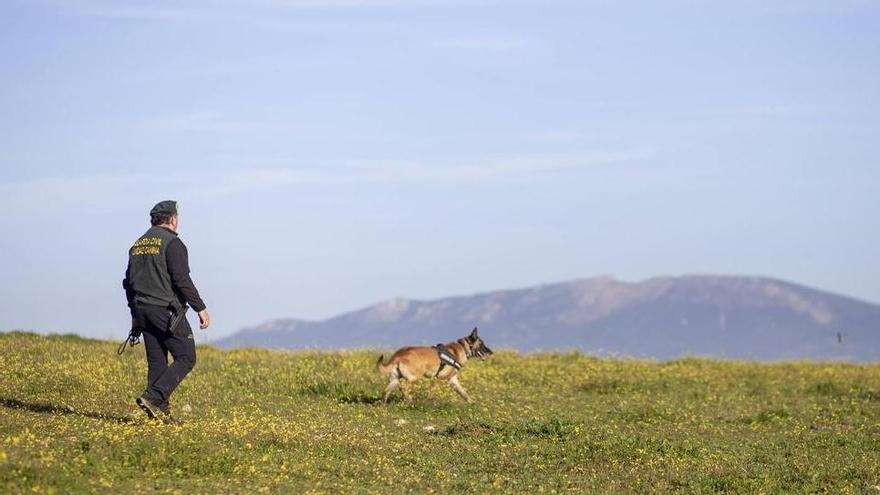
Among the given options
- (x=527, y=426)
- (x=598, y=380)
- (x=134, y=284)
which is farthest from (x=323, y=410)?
(x=598, y=380)

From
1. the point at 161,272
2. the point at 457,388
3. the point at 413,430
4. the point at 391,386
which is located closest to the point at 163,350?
the point at 161,272

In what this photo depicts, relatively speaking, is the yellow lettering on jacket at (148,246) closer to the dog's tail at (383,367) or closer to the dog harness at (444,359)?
the dog's tail at (383,367)

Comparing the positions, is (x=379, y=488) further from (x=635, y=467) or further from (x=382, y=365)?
(x=382, y=365)

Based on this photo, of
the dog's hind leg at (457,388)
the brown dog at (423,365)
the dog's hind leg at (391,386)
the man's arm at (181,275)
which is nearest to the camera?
the man's arm at (181,275)

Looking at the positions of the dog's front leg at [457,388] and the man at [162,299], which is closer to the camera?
the man at [162,299]

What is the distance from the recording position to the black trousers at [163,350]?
1599cm

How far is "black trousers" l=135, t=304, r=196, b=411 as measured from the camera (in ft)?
52.5

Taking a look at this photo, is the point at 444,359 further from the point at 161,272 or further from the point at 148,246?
the point at 148,246

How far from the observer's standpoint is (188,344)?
1620cm

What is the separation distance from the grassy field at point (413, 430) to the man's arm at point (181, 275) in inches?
65.1

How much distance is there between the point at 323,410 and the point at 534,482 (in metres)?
6.87

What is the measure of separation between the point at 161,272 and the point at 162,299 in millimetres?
355

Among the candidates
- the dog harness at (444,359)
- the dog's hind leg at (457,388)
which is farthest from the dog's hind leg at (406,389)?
the dog's hind leg at (457,388)

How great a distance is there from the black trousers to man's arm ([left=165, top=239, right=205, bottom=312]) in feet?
1.05
